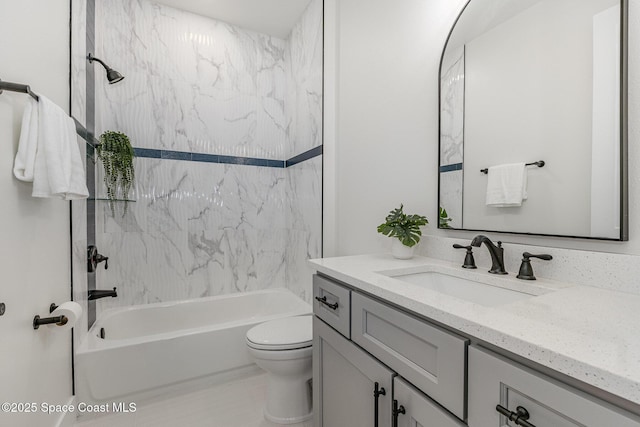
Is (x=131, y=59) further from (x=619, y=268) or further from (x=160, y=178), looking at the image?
(x=619, y=268)

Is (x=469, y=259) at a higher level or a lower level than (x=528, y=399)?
higher

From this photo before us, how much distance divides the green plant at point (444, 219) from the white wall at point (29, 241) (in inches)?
66.8

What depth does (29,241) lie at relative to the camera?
3.88 feet

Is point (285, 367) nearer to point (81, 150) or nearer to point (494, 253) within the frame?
point (494, 253)

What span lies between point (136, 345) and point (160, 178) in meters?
1.33

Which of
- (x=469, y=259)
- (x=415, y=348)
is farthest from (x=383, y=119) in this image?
(x=415, y=348)

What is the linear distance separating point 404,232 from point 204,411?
1604 millimetres

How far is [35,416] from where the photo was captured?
3.97 ft

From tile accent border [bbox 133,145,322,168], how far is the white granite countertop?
5.50 ft

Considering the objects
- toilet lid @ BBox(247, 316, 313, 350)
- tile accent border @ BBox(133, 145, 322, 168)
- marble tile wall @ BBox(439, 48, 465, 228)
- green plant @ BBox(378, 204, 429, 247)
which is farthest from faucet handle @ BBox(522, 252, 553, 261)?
tile accent border @ BBox(133, 145, 322, 168)

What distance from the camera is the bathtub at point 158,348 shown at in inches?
69.6

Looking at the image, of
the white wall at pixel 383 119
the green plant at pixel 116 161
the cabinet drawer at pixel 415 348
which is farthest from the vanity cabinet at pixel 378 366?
the green plant at pixel 116 161

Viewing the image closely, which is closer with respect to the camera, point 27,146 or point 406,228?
point 27,146

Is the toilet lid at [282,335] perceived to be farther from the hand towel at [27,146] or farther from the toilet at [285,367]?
the hand towel at [27,146]
